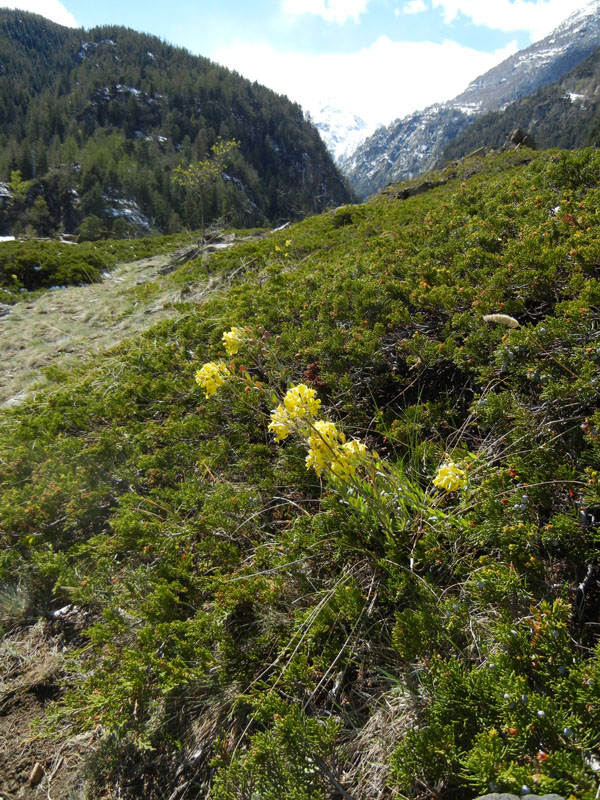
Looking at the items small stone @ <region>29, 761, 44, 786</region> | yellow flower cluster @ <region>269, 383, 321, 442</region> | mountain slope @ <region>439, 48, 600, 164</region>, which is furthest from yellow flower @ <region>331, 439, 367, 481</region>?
mountain slope @ <region>439, 48, 600, 164</region>

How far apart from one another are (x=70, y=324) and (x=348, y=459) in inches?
354

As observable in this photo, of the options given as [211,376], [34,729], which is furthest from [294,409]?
[34,729]

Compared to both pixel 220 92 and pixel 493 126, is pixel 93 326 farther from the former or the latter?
pixel 493 126

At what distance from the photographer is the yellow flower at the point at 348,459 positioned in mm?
2137

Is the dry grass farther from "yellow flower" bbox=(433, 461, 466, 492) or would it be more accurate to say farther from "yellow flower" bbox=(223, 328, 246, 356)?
"yellow flower" bbox=(433, 461, 466, 492)

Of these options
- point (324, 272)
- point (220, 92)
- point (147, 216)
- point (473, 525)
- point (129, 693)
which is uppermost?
point (220, 92)

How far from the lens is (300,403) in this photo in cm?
229

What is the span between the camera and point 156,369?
5242 mm

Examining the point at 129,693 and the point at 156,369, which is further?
the point at 156,369

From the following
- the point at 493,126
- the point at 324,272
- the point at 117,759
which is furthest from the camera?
the point at 493,126

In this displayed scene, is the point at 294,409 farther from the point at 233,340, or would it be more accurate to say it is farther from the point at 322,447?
the point at 233,340

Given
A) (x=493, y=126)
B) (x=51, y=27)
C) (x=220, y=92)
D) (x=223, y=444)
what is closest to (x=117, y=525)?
(x=223, y=444)

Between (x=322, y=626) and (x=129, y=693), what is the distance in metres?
1.01

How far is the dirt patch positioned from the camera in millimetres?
2043
